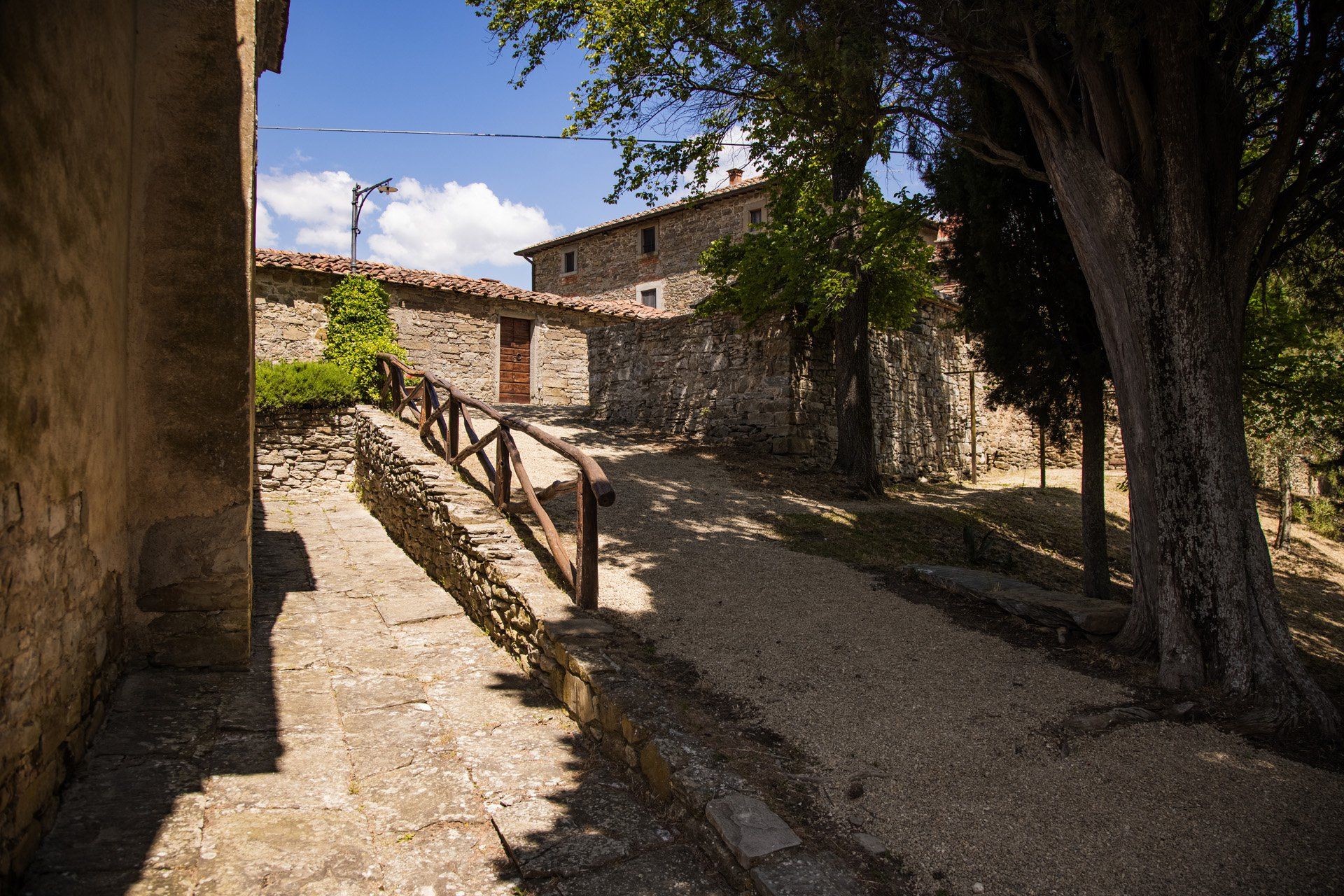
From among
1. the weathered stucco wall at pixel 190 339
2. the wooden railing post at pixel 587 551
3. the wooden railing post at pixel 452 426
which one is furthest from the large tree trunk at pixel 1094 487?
the weathered stucco wall at pixel 190 339

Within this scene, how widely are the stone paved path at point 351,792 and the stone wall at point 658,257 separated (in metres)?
17.7

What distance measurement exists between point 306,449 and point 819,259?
7308mm

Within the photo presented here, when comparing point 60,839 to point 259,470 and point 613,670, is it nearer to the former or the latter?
point 613,670

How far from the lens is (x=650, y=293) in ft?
75.7

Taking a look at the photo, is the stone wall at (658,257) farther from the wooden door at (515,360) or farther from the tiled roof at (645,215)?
the wooden door at (515,360)

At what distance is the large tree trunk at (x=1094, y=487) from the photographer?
6.59 meters

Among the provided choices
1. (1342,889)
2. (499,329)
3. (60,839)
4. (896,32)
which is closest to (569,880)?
(60,839)

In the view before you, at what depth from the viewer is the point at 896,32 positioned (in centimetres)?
532

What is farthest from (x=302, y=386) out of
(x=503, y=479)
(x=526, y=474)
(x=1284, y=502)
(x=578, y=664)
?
(x=1284, y=502)

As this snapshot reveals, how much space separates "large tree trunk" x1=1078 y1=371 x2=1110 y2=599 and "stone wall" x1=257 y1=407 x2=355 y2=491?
28.7ft

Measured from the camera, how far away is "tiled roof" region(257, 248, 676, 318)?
1403 cm

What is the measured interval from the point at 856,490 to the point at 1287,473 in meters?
9.19

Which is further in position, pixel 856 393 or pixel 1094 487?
pixel 856 393

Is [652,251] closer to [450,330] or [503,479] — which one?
[450,330]
